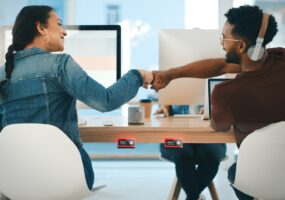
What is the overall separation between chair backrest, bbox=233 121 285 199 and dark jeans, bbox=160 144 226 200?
72 centimetres

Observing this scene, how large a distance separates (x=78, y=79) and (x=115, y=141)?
1.25ft

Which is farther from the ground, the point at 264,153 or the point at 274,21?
the point at 274,21

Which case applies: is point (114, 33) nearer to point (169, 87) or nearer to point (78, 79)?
point (169, 87)

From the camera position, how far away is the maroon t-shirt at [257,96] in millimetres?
1351

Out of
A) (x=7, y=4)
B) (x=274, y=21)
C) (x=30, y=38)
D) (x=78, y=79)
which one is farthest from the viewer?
(x=7, y=4)

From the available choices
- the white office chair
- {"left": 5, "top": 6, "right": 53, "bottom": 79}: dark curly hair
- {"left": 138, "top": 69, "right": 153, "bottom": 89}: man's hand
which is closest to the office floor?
{"left": 138, "top": 69, "right": 153, "bottom": 89}: man's hand

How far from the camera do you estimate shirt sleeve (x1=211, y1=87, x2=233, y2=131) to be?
141 cm

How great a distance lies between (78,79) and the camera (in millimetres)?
1261

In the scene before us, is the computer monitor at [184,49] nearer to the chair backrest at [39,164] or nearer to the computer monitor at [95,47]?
the computer monitor at [95,47]

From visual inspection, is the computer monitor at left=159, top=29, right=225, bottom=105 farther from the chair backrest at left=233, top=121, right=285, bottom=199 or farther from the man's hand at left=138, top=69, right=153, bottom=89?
the chair backrest at left=233, top=121, right=285, bottom=199

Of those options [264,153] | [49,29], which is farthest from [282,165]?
[49,29]

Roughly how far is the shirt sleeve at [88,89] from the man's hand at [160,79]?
1.31 feet

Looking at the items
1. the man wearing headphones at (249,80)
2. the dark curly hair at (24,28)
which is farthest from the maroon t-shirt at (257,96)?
the dark curly hair at (24,28)

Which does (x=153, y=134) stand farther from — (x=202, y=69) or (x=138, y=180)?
(x=138, y=180)
